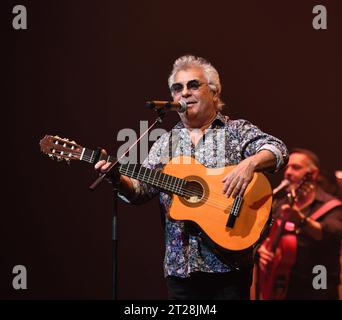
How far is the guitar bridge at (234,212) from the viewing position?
3051 mm

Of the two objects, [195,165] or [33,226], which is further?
[33,226]

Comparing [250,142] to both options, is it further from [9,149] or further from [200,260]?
[9,149]

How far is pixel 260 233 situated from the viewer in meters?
3.03

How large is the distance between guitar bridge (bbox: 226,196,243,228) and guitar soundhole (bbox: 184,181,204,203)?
0.59ft

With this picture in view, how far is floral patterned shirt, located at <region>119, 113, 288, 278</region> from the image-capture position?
9.87ft

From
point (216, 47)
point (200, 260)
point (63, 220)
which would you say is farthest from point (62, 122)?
A: point (200, 260)

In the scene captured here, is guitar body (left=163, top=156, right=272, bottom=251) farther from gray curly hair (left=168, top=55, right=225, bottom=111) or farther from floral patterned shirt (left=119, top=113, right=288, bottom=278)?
gray curly hair (left=168, top=55, right=225, bottom=111)

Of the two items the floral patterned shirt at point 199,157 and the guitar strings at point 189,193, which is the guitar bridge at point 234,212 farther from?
the floral patterned shirt at point 199,157

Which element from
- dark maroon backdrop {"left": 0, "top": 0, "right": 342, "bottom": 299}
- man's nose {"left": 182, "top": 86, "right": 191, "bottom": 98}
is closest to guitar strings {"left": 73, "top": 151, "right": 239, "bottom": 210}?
man's nose {"left": 182, "top": 86, "right": 191, "bottom": 98}

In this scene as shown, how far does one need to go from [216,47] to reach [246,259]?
1938 mm

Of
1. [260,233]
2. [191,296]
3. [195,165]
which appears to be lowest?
[191,296]

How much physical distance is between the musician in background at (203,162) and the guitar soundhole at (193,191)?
0.35 feet

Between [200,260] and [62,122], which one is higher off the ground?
[62,122]

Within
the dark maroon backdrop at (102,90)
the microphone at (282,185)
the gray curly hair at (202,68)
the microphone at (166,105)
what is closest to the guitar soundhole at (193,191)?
the microphone at (166,105)
